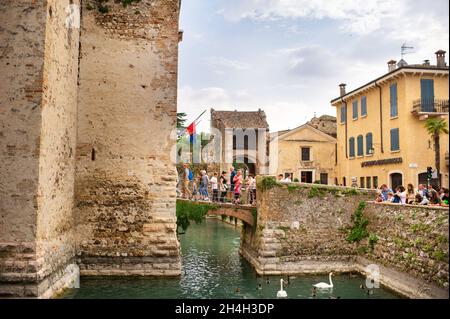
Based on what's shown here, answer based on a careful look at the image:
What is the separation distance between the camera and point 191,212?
17.2 metres

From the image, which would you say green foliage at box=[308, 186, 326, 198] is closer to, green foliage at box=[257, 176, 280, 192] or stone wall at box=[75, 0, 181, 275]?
green foliage at box=[257, 176, 280, 192]

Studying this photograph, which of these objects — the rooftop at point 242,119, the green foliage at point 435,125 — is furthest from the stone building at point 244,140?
the green foliage at point 435,125

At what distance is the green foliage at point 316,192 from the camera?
15562 millimetres

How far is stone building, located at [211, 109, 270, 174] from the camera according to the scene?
40656mm

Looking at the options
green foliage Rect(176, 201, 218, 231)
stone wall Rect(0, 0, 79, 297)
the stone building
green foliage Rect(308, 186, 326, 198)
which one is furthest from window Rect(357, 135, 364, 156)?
stone wall Rect(0, 0, 79, 297)

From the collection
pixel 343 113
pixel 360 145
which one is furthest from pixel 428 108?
pixel 343 113

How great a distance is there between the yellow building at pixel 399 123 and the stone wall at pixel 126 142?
1462 centimetres

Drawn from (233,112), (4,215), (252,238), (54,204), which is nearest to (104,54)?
(54,204)

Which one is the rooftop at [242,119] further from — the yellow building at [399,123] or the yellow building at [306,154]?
the yellow building at [399,123]

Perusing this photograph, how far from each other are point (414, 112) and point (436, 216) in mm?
13022

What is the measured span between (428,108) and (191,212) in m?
14.5

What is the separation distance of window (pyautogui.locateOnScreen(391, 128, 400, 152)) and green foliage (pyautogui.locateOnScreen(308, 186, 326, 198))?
10.7m

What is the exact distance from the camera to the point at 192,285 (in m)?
13.4

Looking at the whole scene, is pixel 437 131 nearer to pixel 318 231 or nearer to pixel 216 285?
pixel 318 231
